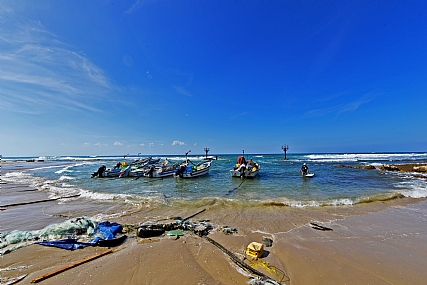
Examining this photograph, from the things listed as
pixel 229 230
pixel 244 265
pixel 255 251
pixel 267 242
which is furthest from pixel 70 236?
pixel 267 242

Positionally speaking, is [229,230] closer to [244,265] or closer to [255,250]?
[255,250]

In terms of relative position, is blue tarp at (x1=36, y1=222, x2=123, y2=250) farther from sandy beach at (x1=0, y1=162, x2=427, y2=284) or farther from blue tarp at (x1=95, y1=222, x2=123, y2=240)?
sandy beach at (x1=0, y1=162, x2=427, y2=284)

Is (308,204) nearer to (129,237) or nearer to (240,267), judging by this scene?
(240,267)

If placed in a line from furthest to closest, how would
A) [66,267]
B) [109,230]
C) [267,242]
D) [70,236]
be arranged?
[109,230] < [70,236] < [267,242] < [66,267]

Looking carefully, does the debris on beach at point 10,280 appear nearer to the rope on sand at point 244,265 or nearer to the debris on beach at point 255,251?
the rope on sand at point 244,265

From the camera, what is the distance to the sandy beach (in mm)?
4148

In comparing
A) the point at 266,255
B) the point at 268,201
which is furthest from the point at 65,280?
the point at 268,201

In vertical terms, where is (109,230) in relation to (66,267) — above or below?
above

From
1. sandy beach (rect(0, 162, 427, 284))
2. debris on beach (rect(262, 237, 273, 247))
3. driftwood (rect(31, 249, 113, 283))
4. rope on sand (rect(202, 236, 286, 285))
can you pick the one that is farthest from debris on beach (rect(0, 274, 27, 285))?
debris on beach (rect(262, 237, 273, 247))

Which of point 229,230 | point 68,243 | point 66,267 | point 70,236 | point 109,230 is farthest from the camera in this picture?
point 229,230

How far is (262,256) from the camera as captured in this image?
498 cm

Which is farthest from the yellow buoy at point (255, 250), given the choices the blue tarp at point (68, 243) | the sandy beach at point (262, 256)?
the blue tarp at point (68, 243)

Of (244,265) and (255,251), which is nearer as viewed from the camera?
(244,265)

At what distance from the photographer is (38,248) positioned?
214 inches
